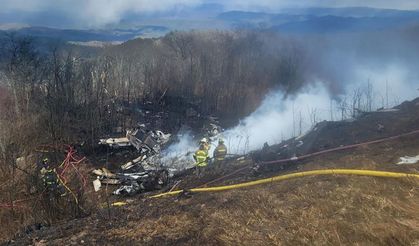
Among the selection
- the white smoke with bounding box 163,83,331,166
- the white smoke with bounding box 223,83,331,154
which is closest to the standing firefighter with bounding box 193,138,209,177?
the white smoke with bounding box 163,83,331,166

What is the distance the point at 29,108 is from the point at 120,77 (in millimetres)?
13911

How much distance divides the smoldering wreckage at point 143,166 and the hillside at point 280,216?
236 inches

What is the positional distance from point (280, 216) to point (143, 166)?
1575 cm

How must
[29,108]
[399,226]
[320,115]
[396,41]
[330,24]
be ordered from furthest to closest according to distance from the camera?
[330,24]
[396,41]
[320,115]
[29,108]
[399,226]

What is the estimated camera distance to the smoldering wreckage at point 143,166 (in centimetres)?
1573

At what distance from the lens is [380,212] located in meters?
6.36

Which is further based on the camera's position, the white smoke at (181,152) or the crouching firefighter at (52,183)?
the white smoke at (181,152)

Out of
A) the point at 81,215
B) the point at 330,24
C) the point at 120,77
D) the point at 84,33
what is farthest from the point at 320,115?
the point at 84,33

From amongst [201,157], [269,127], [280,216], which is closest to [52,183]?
[280,216]

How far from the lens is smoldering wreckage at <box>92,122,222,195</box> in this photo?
619 inches

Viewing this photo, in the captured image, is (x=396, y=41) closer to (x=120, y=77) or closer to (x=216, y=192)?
(x=120, y=77)

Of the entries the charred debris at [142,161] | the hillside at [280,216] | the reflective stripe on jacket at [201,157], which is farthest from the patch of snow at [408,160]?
the charred debris at [142,161]

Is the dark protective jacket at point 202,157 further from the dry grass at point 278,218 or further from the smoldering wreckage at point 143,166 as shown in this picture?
the dry grass at point 278,218

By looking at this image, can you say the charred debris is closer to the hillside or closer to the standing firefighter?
the standing firefighter
